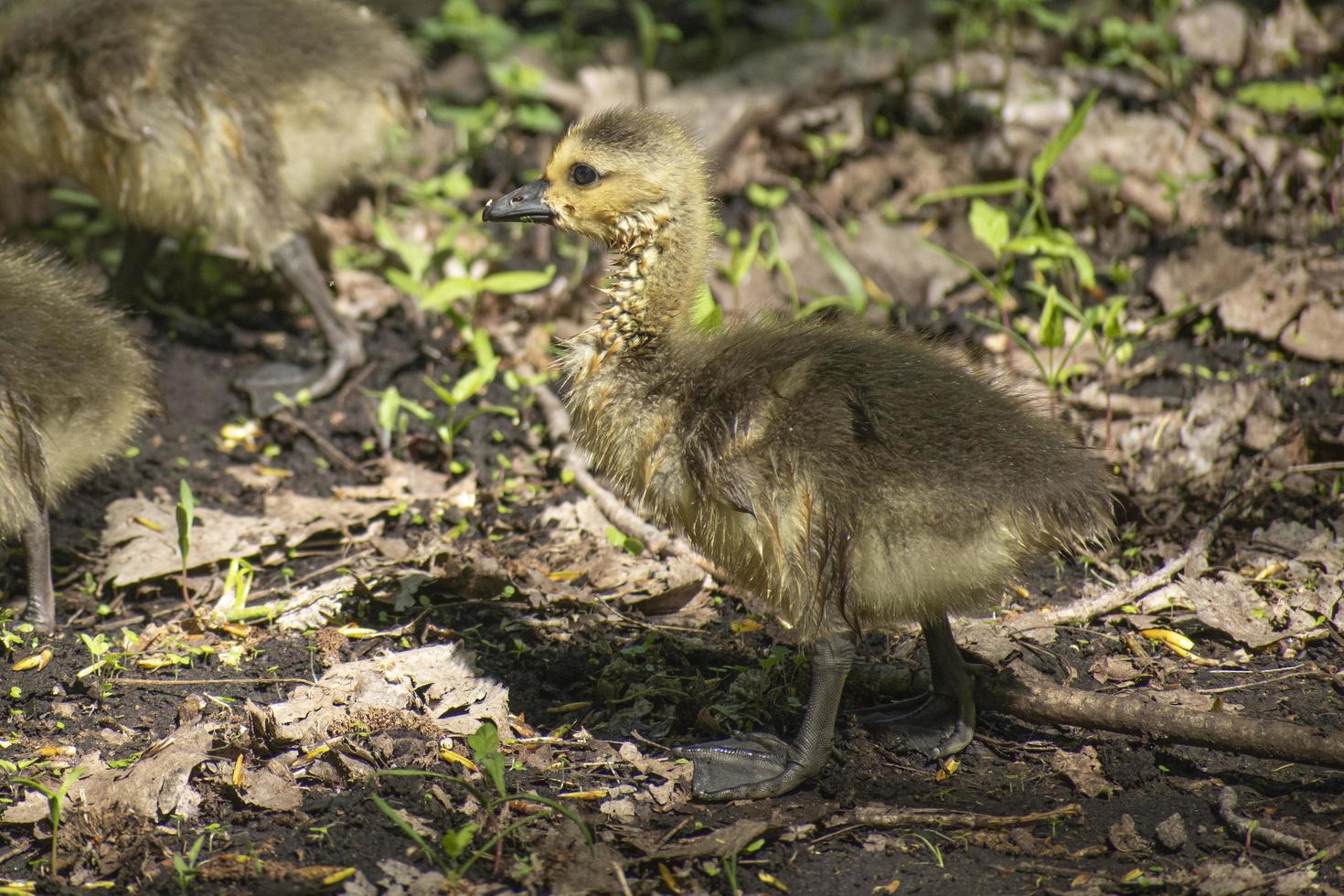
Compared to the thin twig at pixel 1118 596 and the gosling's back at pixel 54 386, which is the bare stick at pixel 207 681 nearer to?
the gosling's back at pixel 54 386

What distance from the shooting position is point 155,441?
5.22 m

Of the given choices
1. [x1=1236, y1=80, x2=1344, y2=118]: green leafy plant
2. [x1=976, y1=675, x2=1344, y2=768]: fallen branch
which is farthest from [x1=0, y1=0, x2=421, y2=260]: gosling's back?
[x1=1236, y1=80, x2=1344, y2=118]: green leafy plant

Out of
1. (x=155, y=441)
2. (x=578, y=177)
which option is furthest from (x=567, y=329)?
(x=578, y=177)

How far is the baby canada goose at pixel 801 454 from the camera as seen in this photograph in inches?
129

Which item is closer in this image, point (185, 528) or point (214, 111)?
point (185, 528)

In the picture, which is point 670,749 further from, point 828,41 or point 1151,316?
point 828,41

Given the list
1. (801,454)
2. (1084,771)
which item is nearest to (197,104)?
(801,454)

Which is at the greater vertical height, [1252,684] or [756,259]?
[756,259]

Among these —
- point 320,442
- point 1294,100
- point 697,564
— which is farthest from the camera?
point 1294,100

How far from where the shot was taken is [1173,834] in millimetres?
3195

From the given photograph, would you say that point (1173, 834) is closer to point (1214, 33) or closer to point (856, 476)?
point (856, 476)

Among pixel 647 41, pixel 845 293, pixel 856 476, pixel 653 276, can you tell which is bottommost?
pixel 845 293

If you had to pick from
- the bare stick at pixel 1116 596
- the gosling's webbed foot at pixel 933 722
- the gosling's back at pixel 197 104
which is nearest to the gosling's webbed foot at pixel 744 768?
the gosling's webbed foot at pixel 933 722

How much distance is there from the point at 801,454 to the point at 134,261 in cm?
387
